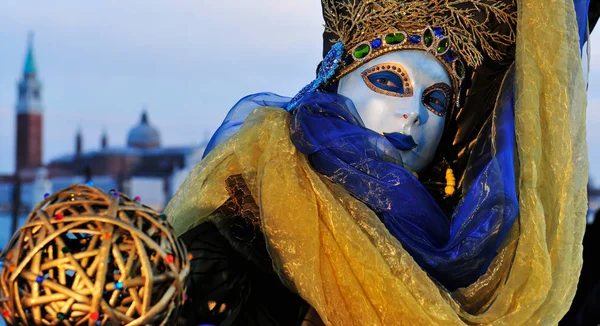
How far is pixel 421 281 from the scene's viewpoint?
1.59 meters

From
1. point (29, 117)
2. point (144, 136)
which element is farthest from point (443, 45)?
point (29, 117)

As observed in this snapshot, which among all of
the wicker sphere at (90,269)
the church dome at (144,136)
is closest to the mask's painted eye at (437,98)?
the wicker sphere at (90,269)

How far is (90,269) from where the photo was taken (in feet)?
3.79

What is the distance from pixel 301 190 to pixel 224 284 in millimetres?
227

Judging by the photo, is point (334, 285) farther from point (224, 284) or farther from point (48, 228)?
point (48, 228)

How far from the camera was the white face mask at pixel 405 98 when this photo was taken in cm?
186

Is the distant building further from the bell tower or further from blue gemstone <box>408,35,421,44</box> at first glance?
blue gemstone <box>408,35,421,44</box>

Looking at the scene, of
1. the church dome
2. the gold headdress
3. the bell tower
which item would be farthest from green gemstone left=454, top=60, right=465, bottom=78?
the bell tower

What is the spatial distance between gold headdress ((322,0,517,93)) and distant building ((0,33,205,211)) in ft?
85.3

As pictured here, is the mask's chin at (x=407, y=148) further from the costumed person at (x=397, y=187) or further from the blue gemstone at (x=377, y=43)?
the blue gemstone at (x=377, y=43)

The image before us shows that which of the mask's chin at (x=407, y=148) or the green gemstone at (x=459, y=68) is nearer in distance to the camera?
the mask's chin at (x=407, y=148)

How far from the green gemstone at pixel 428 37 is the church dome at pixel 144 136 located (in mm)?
32226

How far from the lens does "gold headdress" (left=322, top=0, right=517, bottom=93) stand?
76.6 inches

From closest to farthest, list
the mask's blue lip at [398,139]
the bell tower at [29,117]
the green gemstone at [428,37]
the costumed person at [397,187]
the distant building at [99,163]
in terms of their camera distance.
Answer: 1. the costumed person at [397,187]
2. the mask's blue lip at [398,139]
3. the green gemstone at [428,37]
4. the distant building at [99,163]
5. the bell tower at [29,117]
